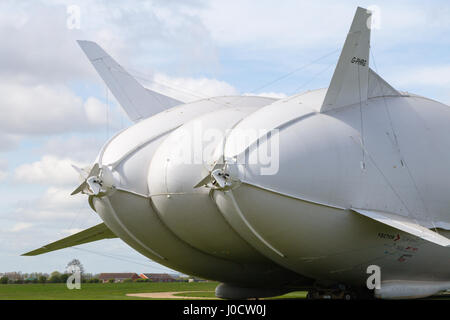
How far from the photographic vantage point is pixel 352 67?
24.8m

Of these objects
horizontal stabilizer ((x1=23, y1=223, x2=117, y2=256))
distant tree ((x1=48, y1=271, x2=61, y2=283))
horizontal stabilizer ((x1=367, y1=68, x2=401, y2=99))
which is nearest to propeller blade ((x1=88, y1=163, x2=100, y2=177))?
horizontal stabilizer ((x1=23, y1=223, x2=117, y2=256))

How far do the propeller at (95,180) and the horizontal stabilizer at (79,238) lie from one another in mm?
6823

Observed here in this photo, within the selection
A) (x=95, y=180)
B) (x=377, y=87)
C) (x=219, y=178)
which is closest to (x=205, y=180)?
(x=219, y=178)

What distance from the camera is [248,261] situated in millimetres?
28125

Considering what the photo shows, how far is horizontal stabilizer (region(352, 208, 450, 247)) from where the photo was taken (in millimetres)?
22688

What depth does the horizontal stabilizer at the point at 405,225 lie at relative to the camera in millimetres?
22688

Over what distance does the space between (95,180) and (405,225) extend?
36.0ft

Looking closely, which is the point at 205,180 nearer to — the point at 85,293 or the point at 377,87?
the point at 377,87

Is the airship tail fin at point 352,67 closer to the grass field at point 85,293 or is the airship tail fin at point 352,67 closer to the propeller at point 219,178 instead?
the propeller at point 219,178

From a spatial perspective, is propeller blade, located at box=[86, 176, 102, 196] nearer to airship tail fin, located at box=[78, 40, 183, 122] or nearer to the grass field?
airship tail fin, located at box=[78, 40, 183, 122]

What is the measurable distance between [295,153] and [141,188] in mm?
6383

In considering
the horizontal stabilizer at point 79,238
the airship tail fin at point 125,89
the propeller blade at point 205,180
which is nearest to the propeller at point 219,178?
the propeller blade at point 205,180

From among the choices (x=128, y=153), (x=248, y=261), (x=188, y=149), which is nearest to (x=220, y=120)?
(x=188, y=149)

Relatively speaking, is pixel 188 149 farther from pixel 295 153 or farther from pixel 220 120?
pixel 295 153
